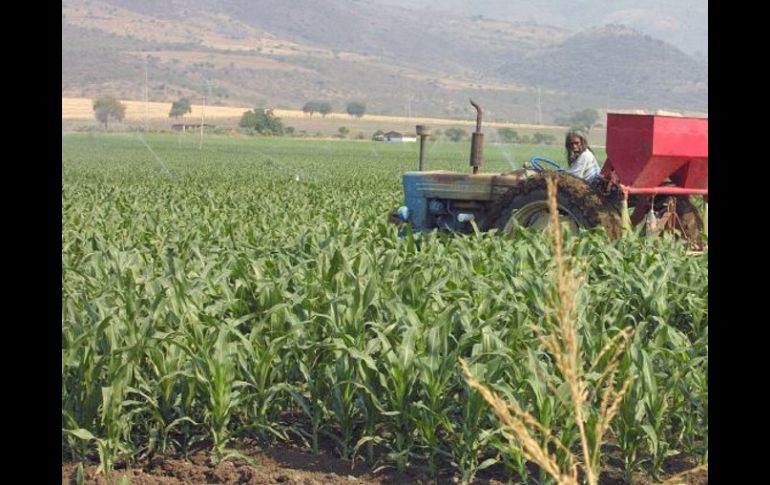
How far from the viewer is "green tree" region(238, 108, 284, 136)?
351 ft

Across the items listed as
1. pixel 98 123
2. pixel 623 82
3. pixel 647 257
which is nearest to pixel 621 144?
pixel 647 257

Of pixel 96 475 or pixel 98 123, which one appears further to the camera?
pixel 98 123

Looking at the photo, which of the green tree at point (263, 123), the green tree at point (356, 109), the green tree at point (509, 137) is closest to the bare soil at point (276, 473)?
the green tree at point (509, 137)

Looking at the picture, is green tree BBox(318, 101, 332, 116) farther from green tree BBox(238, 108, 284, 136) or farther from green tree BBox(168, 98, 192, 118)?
green tree BBox(238, 108, 284, 136)

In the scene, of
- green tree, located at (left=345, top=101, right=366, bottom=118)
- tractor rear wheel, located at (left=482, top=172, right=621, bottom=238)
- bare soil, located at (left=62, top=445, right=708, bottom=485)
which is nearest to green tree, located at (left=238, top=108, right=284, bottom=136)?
green tree, located at (left=345, top=101, right=366, bottom=118)

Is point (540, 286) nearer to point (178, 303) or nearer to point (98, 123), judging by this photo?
point (178, 303)

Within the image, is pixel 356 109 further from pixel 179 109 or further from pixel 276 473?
pixel 276 473

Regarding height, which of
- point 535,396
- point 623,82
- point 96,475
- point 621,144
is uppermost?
point 623,82

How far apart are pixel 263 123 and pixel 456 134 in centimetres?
1744

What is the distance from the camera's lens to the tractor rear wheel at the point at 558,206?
9.77 meters

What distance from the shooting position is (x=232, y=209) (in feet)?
54.8

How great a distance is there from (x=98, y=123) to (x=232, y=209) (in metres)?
116

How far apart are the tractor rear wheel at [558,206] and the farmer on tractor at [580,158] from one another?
304mm

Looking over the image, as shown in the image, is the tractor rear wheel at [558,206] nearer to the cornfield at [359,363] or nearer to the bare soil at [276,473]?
the cornfield at [359,363]
